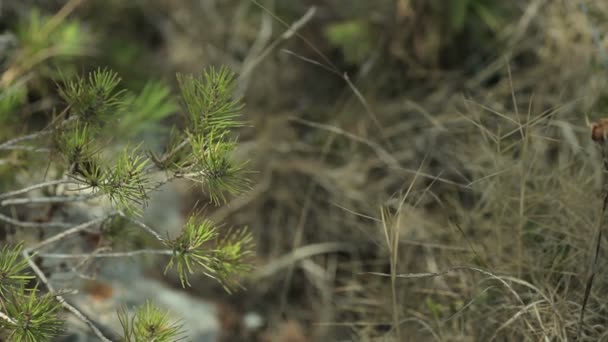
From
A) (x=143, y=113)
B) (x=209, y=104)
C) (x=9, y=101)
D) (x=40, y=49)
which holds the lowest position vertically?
(x=209, y=104)

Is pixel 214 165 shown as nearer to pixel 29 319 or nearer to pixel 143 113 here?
pixel 29 319

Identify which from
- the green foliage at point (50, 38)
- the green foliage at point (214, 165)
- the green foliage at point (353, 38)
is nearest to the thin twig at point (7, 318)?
the green foliage at point (214, 165)

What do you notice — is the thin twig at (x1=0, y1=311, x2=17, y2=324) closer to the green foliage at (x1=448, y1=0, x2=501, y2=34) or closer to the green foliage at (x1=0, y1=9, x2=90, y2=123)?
the green foliage at (x1=0, y1=9, x2=90, y2=123)

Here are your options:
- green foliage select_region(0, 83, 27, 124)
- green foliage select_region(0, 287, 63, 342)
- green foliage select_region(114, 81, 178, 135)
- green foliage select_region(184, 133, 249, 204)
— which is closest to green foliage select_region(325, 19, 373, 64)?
green foliage select_region(114, 81, 178, 135)

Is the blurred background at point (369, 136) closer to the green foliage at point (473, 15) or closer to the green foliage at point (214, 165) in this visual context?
the green foliage at point (473, 15)

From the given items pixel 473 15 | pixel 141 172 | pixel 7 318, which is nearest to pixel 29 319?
pixel 7 318

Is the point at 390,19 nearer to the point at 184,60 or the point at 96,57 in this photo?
the point at 184,60

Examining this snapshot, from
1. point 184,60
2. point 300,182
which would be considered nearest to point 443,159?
point 300,182
